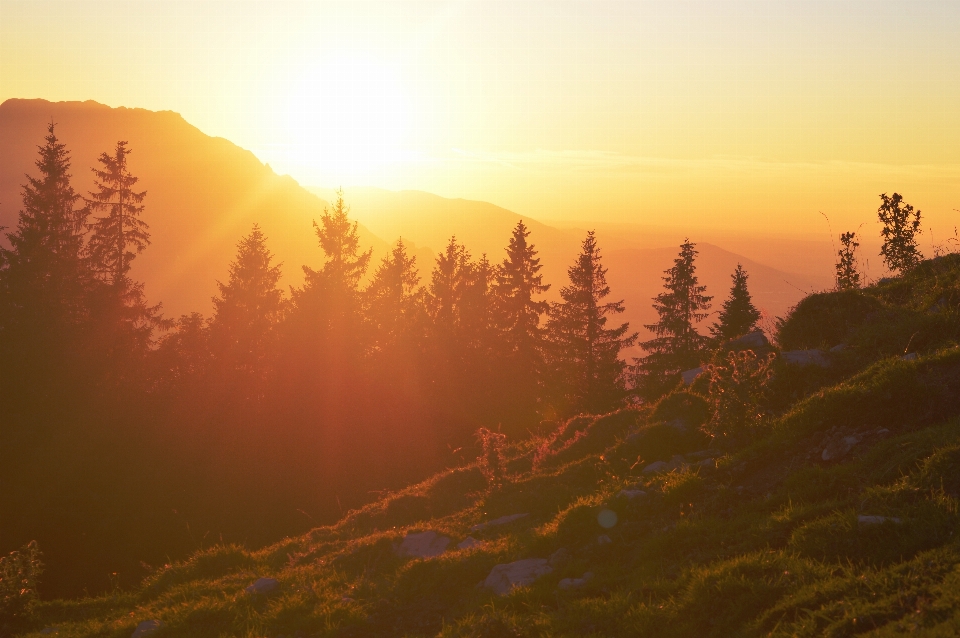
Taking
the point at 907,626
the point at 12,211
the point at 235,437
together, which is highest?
the point at 12,211

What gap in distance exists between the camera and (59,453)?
25.3m

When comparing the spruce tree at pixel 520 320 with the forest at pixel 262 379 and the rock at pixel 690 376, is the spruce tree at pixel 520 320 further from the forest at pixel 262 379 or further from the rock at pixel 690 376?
the rock at pixel 690 376

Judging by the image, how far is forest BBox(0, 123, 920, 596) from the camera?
22.5 metres

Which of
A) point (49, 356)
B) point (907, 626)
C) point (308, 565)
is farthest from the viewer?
point (49, 356)

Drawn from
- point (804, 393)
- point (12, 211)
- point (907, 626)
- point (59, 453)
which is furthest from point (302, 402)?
point (12, 211)

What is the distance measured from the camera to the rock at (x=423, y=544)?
11.0 metres

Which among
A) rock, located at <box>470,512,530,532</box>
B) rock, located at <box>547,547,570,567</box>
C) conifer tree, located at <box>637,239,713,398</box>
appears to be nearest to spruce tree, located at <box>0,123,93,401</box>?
rock, located at <box>470,512,530,532</box>

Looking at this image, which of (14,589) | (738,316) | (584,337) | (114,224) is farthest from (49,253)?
(738,316)

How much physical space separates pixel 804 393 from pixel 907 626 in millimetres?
7351

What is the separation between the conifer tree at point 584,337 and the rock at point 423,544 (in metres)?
34.4

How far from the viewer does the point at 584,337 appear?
4734 cm

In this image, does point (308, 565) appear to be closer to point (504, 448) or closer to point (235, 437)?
point (504, 448)

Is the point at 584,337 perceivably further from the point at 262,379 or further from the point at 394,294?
the point at 262,379

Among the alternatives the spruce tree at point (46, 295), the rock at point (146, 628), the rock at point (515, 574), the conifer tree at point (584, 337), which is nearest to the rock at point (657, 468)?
the rock at point (515, 574)
